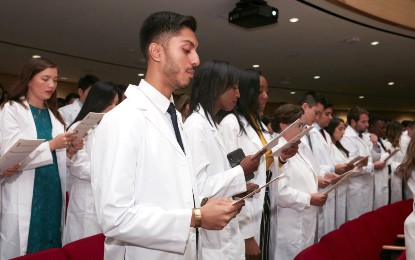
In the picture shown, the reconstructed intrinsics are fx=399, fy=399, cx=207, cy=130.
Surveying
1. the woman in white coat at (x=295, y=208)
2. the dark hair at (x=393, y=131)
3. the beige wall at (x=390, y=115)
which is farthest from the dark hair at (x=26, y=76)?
the beige wall at (x=390, y=115)

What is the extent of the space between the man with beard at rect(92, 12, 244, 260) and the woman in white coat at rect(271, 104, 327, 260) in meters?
1.45

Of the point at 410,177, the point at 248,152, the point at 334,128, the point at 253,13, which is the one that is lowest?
the point at 410,177

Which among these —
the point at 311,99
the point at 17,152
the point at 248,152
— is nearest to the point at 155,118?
the point at 17,152

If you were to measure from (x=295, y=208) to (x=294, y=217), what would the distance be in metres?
0.12

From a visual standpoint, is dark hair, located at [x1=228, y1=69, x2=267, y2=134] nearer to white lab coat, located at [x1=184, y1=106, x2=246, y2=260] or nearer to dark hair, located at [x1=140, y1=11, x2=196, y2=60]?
white lab coat, located at [x1=184, y1=106, x2=246, y2=260]

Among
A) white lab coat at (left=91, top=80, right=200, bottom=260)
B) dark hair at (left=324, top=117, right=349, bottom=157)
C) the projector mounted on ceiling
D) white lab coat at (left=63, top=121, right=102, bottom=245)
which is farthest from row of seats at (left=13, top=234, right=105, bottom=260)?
the projector mounted on ceiling

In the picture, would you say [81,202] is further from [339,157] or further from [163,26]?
[339,157]

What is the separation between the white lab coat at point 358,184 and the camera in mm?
5051

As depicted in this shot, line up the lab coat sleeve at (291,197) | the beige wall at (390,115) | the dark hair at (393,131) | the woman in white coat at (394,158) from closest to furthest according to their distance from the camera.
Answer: the lab coat sleeve at (291,197) < the woman in white coat at (394,158) < the dark hair at (393,131) < the beige wall at (390,115)

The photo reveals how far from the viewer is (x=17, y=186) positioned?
226 cm

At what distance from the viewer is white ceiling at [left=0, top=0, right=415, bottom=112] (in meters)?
5.55

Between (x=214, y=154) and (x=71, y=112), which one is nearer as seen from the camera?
(x=214, y=154)

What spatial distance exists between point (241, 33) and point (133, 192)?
5.97 meters

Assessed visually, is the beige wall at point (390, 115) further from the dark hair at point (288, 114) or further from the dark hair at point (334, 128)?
the dark hair at point (288, 114)
